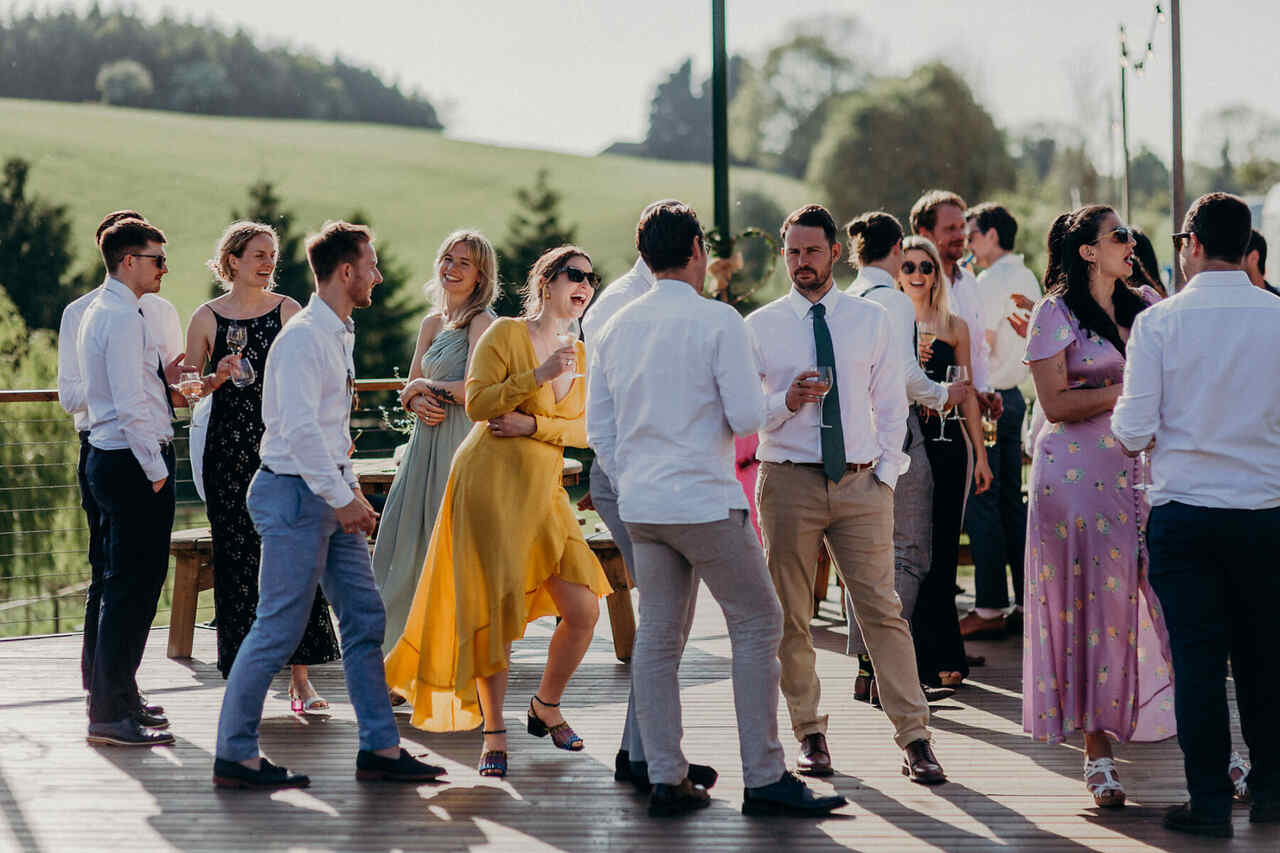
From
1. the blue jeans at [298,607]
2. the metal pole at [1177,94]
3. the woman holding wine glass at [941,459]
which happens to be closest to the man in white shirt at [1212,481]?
the woman holding wine glass at [941,459]

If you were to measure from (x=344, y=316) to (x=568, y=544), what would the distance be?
3.50 feet

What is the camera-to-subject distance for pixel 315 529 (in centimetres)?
450

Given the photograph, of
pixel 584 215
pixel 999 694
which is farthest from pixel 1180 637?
pixel 584 215

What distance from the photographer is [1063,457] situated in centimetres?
445

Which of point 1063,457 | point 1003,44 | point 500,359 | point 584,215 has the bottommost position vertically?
point 1063,457

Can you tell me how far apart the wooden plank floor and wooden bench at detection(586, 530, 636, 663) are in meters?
0.54

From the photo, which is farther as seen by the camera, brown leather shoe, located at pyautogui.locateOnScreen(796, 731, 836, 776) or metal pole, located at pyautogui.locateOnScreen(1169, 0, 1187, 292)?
metal pole, located at pyautogui.locateOnScreen(1169, 0, 1187, 292)

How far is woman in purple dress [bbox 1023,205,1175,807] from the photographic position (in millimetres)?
4410

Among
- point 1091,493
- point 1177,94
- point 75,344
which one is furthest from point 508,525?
point 1177,94

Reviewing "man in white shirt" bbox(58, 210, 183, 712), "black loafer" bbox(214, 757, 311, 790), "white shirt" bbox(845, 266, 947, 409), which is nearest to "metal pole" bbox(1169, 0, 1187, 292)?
"white shirt" bbox(845, 266, 947, 409)

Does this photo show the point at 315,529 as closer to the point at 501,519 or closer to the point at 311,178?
the point at 501,519

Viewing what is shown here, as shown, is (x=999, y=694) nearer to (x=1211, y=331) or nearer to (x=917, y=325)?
(x=917, y=325)

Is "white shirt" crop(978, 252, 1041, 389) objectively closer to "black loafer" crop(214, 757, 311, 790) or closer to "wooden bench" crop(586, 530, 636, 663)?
"wooden bench" crop(586, 530, 636, 663)

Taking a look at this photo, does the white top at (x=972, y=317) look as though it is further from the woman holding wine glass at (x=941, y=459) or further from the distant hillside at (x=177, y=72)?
the distant hillside at (x=177, y=72)
